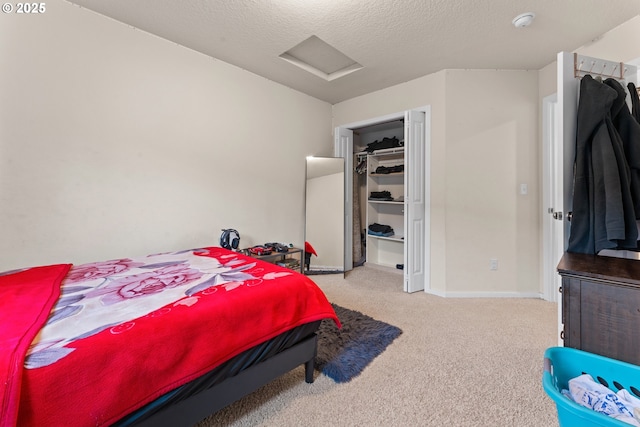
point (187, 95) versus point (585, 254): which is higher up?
point (187, 95)

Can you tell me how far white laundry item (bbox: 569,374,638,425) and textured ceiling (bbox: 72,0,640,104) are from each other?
241cm

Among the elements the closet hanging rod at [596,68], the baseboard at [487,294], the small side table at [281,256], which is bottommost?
the baseboard at [487,294]

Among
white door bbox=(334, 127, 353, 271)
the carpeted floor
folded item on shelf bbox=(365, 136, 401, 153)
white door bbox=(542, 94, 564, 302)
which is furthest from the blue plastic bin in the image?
folded item on shelf bbox=(365, 136, 401, 153)

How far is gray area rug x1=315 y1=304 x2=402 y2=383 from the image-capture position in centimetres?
181

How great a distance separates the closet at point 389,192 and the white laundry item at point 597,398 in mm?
2239

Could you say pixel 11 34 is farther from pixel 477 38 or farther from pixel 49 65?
pixel 477 38

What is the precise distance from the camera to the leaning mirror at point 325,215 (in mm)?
3967

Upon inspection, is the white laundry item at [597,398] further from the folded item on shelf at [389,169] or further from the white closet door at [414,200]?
the folded item on shelf at [389,169]

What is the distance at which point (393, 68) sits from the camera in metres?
3.16

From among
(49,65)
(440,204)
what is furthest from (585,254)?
(49,65)

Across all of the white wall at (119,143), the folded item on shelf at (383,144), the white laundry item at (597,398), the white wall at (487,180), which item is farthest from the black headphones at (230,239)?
the white laundry item at (597,398)

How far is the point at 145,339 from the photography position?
1038 mm

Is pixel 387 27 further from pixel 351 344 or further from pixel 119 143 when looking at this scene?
pixel 351 344

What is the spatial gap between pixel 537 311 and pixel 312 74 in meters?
3.47
